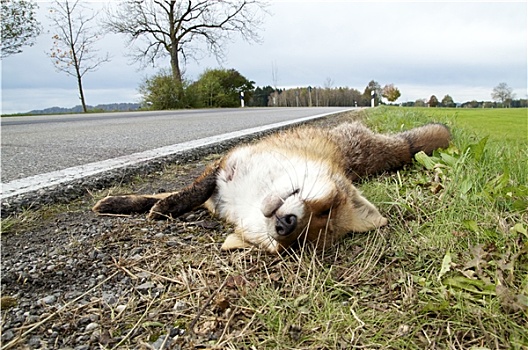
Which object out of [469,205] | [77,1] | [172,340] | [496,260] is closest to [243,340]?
[172,340]

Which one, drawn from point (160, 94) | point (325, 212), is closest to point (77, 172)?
point (325, 212)

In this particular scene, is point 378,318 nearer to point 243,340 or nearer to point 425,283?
point 425,283

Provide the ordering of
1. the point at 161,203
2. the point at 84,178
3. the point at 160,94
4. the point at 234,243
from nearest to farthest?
the point at 234,243, the point at 161,203, the point at 84,178, the point at 160,94

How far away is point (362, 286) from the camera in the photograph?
64.7 inches

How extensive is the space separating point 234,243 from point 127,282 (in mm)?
582

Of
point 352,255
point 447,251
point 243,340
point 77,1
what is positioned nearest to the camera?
point 243,340

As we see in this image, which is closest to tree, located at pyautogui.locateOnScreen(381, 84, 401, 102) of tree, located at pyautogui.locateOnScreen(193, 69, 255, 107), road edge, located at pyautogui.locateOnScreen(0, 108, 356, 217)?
tree, located at pyautogui.locateOnScreen(193, 69, 255, 107)

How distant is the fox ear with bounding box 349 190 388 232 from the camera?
7.11 feet

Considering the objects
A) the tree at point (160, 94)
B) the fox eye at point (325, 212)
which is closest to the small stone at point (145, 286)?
the fox eye at point (325, 212)

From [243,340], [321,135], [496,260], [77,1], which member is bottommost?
[243,340]

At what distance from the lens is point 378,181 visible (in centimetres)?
319

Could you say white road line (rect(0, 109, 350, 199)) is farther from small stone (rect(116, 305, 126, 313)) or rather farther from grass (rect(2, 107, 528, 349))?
small stone (rect(116, 305, 126, 313))

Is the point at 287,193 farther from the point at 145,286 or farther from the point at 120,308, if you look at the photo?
the point at 120,308

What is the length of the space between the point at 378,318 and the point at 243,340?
476mm
